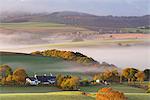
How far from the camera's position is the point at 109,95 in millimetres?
2701

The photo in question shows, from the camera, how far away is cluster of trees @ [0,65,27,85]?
2.75m

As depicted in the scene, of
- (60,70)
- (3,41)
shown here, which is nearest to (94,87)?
(60,70)

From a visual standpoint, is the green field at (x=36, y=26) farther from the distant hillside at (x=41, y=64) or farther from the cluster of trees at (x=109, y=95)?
the cluster of trees at (x=109, y=95)

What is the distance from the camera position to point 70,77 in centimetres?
282

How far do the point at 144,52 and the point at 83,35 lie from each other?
0.43 m

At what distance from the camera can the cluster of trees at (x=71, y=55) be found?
9.22 ft

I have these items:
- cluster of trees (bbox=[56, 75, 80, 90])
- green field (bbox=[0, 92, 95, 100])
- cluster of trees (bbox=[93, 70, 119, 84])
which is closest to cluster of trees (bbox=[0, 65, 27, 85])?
green field (bbox=[0, 92, 95, 100])

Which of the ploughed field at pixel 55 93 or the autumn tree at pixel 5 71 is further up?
the autumn tree at pixel 5 71

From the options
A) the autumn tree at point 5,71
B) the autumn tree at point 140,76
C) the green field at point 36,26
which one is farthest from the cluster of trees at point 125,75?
the autumn tree at point 5,71

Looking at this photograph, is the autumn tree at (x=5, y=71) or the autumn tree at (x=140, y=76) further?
the autumn tree at (x=140, y=76)

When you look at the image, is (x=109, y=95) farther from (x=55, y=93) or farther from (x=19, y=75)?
(x=19, y=75)

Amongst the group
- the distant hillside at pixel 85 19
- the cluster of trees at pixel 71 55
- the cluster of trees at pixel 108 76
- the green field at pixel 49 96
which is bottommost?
the green field at pixel 49 96

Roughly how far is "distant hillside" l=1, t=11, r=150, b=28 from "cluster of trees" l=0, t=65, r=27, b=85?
0.33 meters

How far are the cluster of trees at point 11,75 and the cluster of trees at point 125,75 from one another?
1.58 feet
